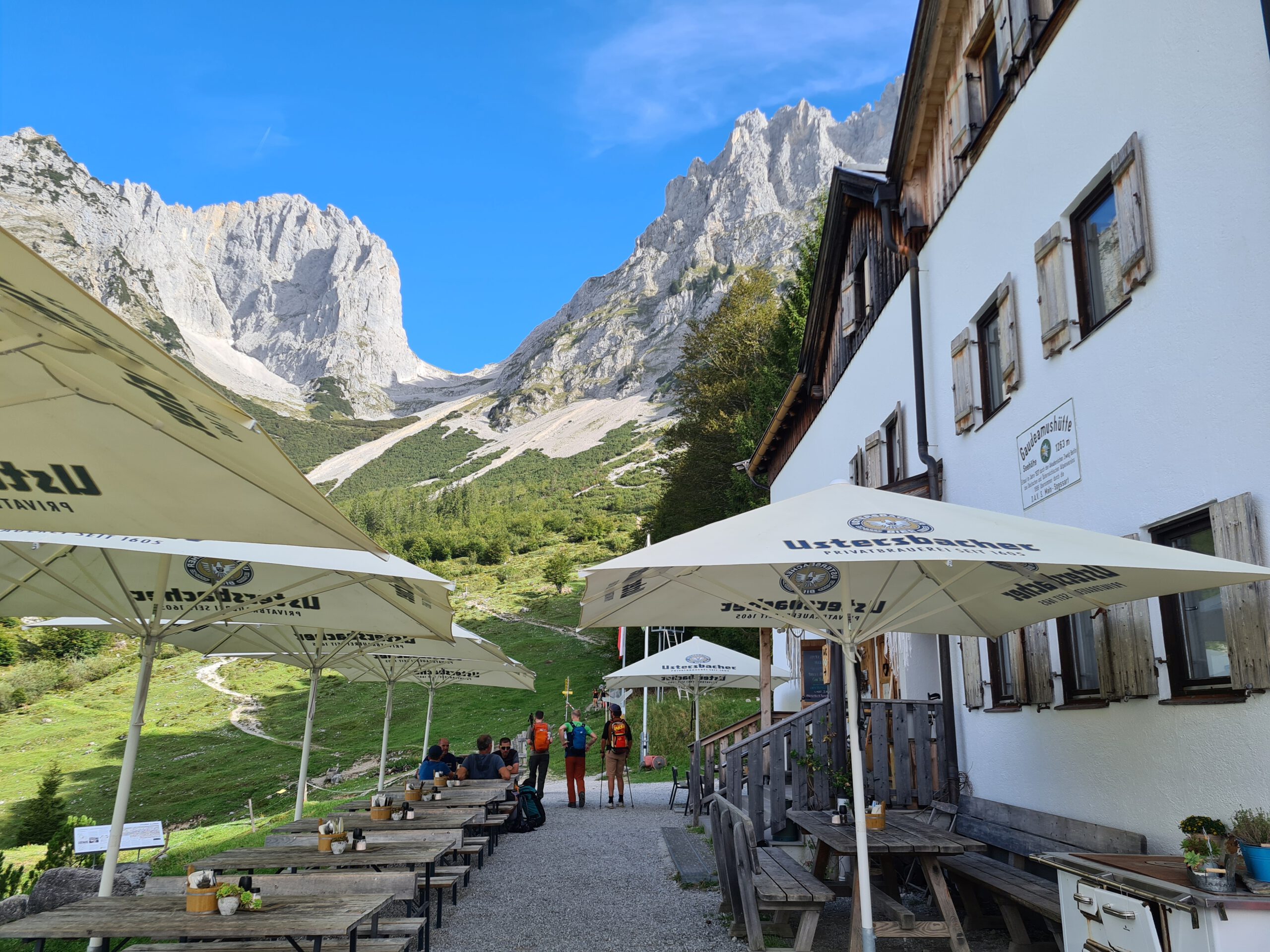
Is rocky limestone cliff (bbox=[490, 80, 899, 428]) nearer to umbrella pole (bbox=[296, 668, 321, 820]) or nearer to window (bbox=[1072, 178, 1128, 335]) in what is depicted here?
umbrella pole (bbox=[296, 668, 321, 820])

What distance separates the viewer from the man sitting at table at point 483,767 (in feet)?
A: 47.6

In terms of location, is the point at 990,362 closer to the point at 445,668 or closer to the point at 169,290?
the point at 445,668

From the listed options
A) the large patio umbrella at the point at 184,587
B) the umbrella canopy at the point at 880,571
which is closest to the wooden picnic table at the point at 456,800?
the large patio umbrella at the point at 184,587

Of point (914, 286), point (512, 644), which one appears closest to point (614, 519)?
point (512, 644)

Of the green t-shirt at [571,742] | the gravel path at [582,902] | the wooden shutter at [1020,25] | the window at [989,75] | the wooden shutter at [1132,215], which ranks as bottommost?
the gravel path at [582,902]

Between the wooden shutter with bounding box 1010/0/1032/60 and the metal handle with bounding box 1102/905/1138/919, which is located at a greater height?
the wooden shutter with bounding box 1010/0/1032/60

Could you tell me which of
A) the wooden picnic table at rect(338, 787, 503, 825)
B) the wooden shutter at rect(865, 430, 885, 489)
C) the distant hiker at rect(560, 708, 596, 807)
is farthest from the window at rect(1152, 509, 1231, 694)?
the distant hiker at rect(560, 708, 596, 807)

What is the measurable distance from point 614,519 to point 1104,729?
68628 mm

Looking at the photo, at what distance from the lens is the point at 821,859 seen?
7.29 m

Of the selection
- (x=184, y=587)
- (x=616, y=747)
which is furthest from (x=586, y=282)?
(x=184, y=587)

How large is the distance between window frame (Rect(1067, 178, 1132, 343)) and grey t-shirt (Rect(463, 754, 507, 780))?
11.2 metres

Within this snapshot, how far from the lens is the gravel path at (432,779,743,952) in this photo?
22.4 feet

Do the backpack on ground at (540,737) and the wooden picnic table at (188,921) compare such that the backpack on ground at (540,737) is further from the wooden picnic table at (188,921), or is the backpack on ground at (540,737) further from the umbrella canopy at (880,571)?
the wooden picnic table at (188,921)

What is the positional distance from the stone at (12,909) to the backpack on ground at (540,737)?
364 inches
